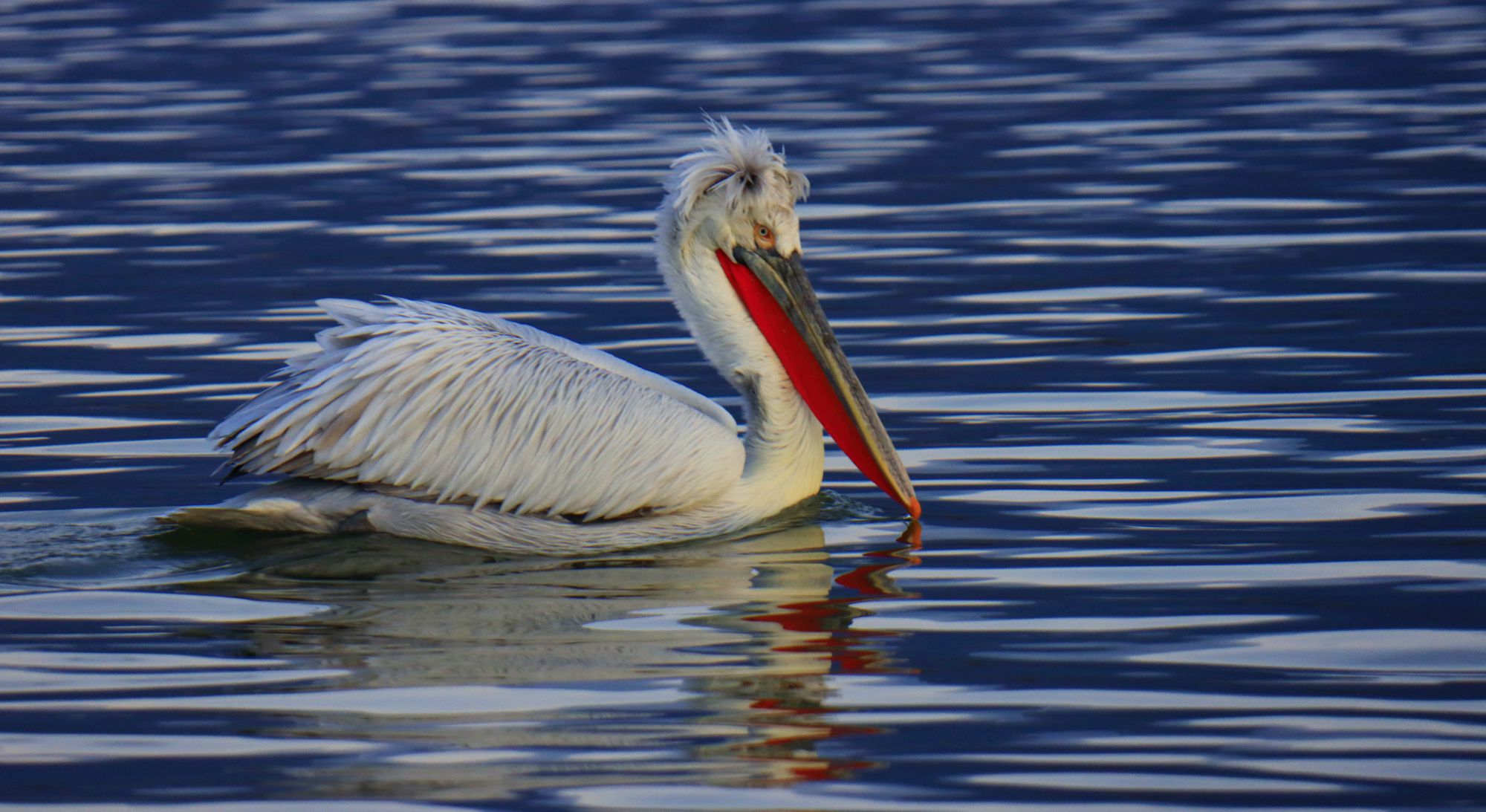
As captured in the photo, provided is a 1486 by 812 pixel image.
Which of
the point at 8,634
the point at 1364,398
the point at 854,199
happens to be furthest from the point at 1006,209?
the point at 8,634

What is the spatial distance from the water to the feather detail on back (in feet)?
0.64

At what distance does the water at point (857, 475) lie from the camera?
12.6ft

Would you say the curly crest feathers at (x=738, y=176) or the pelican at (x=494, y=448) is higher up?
the curly crest feathers at (x=738, y=176)

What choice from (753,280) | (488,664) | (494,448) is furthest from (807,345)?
(488,664)

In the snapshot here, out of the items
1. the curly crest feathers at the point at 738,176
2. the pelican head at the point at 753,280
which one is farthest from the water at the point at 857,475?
the curly crest feathers at the point at 738,176

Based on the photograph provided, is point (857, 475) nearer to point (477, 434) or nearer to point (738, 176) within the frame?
point (738, 176)

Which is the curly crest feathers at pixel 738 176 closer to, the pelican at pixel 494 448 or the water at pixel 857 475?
the pelican at pixel 494 448

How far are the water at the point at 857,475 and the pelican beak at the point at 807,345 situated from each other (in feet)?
0.81

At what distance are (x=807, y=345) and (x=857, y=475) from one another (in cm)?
67

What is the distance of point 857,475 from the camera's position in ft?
21.4

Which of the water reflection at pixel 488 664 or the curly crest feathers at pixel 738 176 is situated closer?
the water reflection at pixel 488 664

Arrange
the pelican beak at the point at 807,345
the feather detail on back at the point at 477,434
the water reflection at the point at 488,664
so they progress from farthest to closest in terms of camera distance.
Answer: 1. the pelican beak at the point at 807,345
2. the feather detail on back at the point at 477,434
3. the water reflection at the point at 488,664

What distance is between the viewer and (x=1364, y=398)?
6762 mm

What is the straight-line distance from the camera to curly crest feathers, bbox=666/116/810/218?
5.97 m
